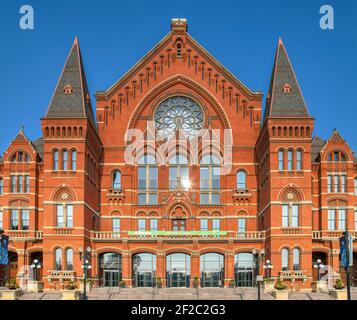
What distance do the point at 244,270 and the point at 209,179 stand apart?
1014cm

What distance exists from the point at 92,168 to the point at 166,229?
32.4 ft

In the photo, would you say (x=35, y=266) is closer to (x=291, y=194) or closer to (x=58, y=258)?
Result: (x=58, y=258)

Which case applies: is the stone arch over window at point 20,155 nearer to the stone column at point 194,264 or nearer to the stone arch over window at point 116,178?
the stone arch over window at point 116,178

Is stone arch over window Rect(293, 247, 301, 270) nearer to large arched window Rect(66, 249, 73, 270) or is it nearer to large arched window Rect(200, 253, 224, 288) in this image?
large arched window Rect(200, 253, 224, 288)

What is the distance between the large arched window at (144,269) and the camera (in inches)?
2510

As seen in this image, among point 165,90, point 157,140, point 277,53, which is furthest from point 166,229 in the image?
point 277,53

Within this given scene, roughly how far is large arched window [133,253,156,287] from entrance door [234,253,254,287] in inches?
318

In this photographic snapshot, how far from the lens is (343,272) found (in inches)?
2474

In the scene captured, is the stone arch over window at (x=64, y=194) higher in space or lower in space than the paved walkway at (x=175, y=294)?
higher

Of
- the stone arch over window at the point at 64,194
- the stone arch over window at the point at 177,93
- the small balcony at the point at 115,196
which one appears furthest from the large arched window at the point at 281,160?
the stone arch over window at the point at 64,194

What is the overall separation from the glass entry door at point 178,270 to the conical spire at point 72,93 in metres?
15.9

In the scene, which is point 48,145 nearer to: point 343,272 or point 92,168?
point 92,168

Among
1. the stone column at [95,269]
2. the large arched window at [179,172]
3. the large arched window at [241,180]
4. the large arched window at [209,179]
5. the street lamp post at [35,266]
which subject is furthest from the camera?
the large arched window at [179,172]

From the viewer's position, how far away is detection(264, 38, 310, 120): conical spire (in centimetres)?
6068
